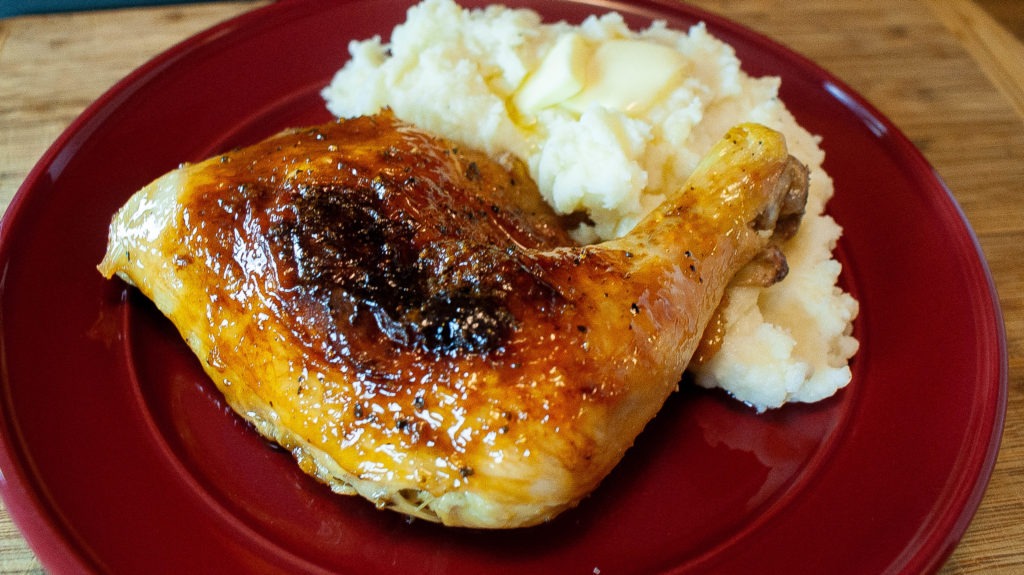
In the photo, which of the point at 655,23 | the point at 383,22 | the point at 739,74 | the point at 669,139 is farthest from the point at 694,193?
the point at 383,22

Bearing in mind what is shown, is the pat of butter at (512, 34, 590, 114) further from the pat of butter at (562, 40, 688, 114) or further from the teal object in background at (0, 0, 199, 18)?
the teal object in background at (0, 0, 199, 18)

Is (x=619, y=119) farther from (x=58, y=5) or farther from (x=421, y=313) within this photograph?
(x=58, y=5)

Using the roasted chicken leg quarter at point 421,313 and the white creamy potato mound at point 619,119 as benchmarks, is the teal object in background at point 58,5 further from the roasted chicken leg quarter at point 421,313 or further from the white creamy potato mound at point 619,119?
the roasted chicken leg quarter at point 421,313

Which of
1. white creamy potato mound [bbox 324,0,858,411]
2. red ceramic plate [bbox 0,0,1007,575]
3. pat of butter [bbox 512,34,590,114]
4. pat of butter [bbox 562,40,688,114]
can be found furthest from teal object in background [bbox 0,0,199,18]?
pat of butter [bbox 562,40,688,114]

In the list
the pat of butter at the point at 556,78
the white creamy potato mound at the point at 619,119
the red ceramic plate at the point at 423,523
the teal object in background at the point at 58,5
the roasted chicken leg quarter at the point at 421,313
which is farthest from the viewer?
the teal object in background at the point at 58,5

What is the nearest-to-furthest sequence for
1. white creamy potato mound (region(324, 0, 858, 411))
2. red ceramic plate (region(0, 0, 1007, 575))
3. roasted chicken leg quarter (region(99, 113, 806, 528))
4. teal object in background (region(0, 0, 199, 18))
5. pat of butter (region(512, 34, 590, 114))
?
roasted chicken leg quarter (region(99, 113, 806, 528)) < red ceramic plate (region(0, 0, 1007, 575)) < white creamy potato mound (region(324, 0, 858, 411)) < pat of butter (region(512, 34, 590, 114)) < teal object in background (region(0, 0, 199, 18))

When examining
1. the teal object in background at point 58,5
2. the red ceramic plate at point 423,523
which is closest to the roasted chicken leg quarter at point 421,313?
the red ceramic plate at point 423,523

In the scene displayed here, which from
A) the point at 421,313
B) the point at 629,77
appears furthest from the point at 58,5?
the point at 421,313
